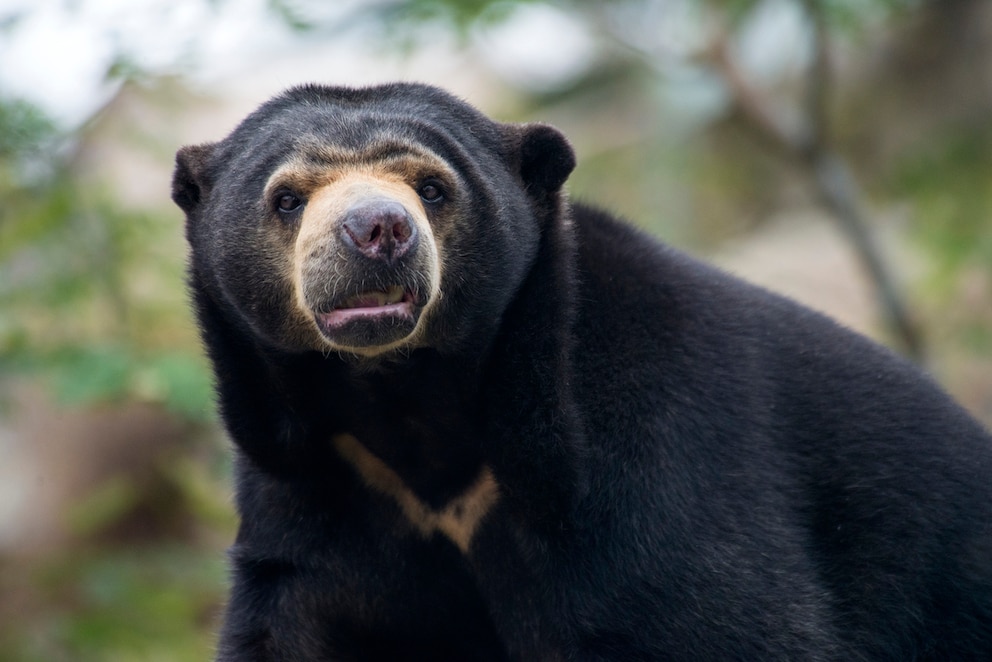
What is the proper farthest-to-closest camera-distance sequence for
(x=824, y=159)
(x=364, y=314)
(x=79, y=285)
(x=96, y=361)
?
(x=824, y=159) < (x=79, y=285) < (x=96, y=361) < (x=364, y=314)

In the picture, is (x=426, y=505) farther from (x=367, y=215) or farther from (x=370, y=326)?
(x=367, y=215)

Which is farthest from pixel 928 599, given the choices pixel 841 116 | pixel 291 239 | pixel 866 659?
pixel 841 116

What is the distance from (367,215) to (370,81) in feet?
19.6

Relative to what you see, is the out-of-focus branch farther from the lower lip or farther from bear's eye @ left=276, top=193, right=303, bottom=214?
the lower lip

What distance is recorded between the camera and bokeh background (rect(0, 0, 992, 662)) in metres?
7.57

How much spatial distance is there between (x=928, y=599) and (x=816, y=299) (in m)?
7.87

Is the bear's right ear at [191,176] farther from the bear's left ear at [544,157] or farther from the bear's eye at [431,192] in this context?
the bear's left ear at [544,157]

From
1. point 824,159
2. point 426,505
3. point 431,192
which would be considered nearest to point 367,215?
point 431,192

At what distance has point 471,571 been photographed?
4617 millimetres

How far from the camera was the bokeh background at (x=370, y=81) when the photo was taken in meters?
7.57

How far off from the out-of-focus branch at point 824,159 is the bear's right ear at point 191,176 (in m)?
6.26

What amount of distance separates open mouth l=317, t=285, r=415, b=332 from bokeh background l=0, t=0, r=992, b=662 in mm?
1535

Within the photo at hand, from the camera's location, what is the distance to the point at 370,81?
977cm

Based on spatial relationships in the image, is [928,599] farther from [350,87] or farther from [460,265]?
[350,87]
